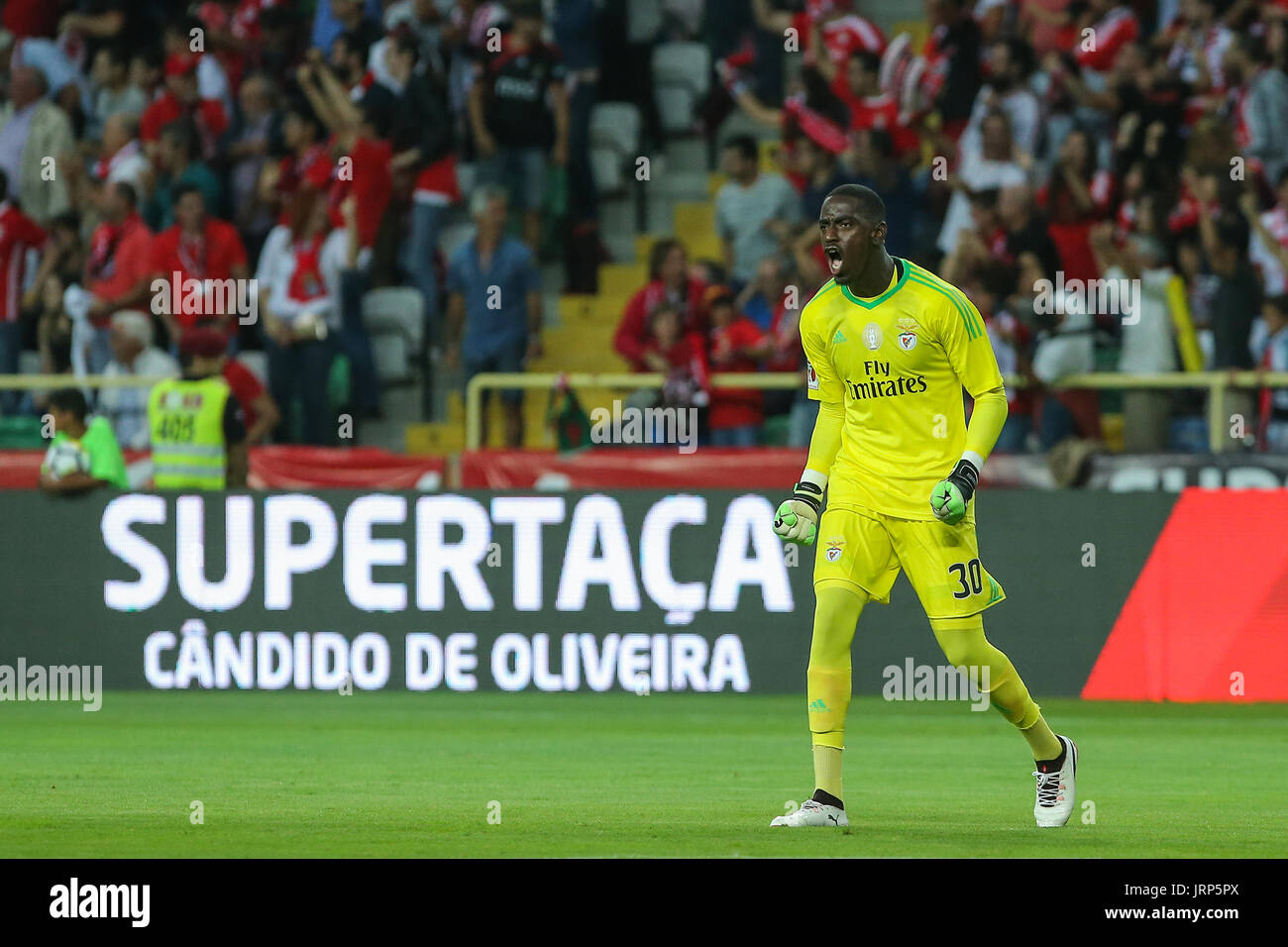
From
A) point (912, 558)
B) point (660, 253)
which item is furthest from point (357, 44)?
point (912, 558)

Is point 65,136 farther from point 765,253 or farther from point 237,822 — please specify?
point 237,822

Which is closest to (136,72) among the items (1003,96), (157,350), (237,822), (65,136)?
(65,136)

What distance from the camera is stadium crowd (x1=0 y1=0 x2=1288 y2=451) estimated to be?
17297mm

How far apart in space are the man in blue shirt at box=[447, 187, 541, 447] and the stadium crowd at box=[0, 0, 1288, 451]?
3 cm

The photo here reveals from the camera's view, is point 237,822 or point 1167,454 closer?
point 237,822

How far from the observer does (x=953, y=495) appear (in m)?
8.59

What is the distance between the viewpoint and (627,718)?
579 inches

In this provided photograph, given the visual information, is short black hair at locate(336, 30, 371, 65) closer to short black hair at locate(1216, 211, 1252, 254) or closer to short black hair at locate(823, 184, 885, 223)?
Answer: short black hair at locate(1216, 211, 1252, 254)

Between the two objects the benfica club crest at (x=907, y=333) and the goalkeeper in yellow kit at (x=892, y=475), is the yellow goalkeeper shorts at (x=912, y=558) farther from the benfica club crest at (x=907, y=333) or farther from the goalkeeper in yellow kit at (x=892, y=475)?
the benfica club crest at (x=907, y=333)

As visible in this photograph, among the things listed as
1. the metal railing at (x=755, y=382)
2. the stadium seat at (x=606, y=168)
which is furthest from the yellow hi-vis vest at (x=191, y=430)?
the stadium seat at (x=606, y=168)

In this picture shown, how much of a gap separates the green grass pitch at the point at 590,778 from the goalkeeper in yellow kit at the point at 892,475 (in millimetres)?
473

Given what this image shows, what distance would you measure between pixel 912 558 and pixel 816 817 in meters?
1.09

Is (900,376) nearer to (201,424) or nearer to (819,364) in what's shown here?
Answer: (819,364)

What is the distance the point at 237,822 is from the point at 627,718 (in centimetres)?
583
